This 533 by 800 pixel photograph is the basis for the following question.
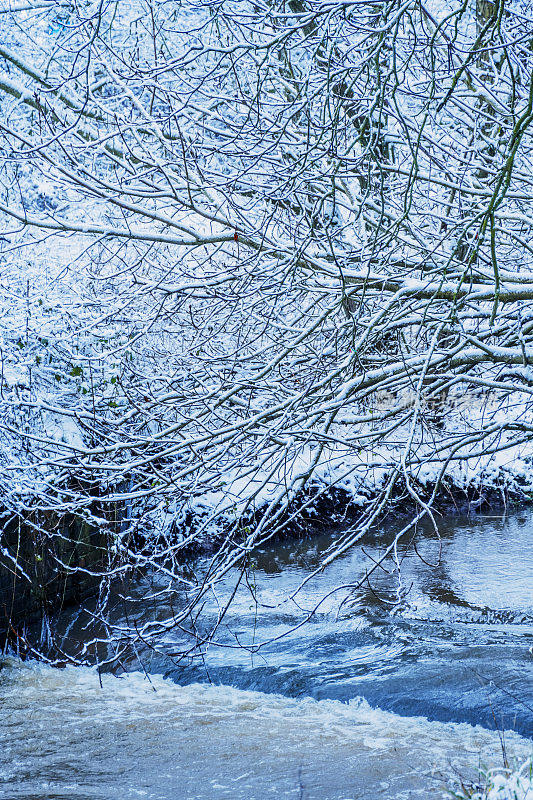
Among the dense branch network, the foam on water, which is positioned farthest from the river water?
the dense branch network

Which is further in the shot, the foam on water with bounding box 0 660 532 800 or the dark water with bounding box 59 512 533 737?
the dark water with bounding box 59 512 533 737

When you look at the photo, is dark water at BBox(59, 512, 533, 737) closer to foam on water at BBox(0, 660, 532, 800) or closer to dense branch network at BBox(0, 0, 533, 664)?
foam on water at BBox(0, 660, 532, 800)

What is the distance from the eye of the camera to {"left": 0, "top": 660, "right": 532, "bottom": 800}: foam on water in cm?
467

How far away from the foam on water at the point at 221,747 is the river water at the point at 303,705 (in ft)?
0.04

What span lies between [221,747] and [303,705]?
87 centimetres

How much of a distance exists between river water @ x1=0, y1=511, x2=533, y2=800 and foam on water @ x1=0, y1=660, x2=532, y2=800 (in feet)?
0.04

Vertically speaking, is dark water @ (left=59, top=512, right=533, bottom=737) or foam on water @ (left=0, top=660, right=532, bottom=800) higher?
dark water @ (left=59, top=512, right=533, bottom=737)

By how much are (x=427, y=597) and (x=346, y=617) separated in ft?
3.08

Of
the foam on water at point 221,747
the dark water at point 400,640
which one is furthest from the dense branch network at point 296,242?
the foam on water at point 221,747

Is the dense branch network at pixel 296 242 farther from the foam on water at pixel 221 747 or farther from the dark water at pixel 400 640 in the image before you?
the foam on water at pixel 221 747

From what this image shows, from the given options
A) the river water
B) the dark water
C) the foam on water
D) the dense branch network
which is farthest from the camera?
the dark water

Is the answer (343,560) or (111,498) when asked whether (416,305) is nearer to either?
(111,498)

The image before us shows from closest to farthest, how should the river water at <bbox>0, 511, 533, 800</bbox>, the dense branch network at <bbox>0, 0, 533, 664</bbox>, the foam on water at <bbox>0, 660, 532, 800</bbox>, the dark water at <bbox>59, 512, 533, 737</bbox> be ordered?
the dense branch network at <bbox>0, 0, 533, 664</bbox> < the foam on water at <bbox>0, 660, 532, 800</bbox> < the river water at <bbox>0, 511, 533, 800</bbox> < the dark water at <bbox>59, 512, 533, 737</bbox>

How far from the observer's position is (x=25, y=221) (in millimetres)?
3980
